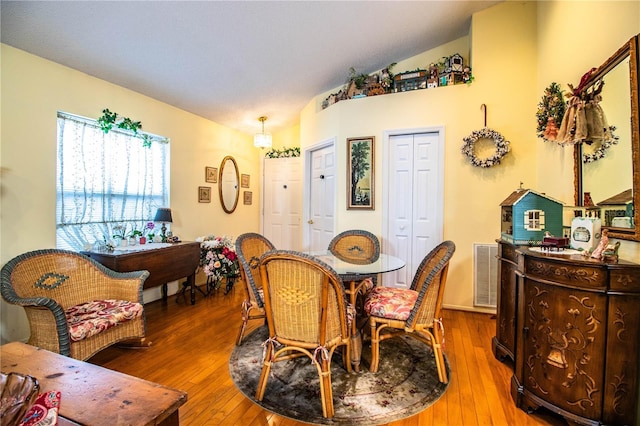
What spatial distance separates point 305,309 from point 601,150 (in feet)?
6.85

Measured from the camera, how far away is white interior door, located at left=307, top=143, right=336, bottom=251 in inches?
162

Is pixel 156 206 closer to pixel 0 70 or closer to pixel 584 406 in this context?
pixel 0 70

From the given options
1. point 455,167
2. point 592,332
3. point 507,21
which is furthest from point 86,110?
point 507,21

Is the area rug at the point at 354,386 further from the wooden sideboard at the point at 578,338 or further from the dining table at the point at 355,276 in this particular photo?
the wooden sideboard at the point at 578,338

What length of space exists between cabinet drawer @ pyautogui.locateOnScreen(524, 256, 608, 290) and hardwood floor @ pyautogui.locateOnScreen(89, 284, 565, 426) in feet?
A: 2.66

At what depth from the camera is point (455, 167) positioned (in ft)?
11.0

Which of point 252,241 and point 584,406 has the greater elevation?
point 252,241

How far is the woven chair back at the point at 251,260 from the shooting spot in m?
2.25

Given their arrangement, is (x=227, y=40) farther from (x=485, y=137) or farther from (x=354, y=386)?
(x=354, y=386)

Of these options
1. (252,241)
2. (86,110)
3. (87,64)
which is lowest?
(252,241)

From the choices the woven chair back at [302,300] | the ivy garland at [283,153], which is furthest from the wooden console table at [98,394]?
the ivy garland at [283,153]

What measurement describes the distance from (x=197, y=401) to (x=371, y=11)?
3.46 metres

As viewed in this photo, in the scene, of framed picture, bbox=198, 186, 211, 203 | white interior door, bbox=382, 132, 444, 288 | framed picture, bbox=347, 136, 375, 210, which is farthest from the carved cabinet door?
framed picture, bbox=198, 186, 211, 203

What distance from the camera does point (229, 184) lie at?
15.9 feet
